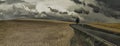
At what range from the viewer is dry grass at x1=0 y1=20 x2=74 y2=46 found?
2.55 m

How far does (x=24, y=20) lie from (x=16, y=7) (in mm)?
213

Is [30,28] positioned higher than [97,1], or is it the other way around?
[97,1]

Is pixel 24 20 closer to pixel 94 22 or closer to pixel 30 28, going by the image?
Result: pixel 30 28

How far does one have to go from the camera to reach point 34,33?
2744mm

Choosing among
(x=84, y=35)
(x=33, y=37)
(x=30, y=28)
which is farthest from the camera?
(x=30, y=28)

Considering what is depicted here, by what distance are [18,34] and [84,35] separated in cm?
94

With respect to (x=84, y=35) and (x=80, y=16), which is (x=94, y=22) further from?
(x=84, y=35)

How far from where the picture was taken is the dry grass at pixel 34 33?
2549mm

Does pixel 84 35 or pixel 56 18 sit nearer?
pixel 84 35

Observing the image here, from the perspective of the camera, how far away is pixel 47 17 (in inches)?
117

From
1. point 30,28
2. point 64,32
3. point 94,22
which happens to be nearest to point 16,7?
point 30,28

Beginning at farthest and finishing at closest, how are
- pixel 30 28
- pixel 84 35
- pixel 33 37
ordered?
1. pixel 30 28
2. pixel 33 37
3. pixel 84 35

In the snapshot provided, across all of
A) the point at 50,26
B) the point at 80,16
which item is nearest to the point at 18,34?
the point at 50,26

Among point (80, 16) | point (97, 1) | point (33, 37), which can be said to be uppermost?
point (97, 1)
